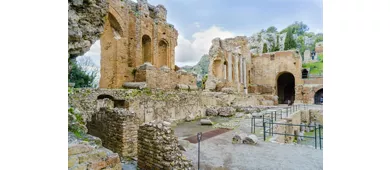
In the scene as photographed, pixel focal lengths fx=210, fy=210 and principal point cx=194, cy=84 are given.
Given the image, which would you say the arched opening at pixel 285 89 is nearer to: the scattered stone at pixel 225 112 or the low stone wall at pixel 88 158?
the scattered stone at pixel 225 112

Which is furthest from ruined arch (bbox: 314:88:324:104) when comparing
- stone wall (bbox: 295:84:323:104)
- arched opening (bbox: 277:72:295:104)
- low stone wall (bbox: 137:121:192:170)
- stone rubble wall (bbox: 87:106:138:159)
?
low stone wall (bbox: 137:121:192:170)

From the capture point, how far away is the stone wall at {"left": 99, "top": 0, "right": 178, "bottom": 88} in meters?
11.4

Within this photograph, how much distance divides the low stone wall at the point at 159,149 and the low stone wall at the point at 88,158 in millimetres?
1294

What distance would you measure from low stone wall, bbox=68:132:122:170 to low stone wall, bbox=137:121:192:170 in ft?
4.24

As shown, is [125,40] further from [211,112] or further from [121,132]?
[121,132]

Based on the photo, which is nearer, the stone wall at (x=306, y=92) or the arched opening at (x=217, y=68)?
the arched opening at (x=217, y=68)

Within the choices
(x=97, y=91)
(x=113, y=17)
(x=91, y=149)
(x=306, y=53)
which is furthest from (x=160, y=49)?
(x=306, y=53)

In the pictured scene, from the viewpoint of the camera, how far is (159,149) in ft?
13.0

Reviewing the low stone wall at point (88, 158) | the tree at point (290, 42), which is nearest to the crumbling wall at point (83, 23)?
the low stone wall at point (88, 158)

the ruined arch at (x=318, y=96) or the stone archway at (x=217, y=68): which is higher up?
the stone archway at (x=217, y=68)

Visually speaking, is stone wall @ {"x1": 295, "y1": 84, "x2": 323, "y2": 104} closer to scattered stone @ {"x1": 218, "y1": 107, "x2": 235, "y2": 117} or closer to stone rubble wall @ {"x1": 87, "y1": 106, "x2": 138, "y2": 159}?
scattered stone @ {"x1": 218, "y1": 107, "x2": 235, "y2": 117}

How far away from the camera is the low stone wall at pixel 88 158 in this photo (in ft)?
7.59

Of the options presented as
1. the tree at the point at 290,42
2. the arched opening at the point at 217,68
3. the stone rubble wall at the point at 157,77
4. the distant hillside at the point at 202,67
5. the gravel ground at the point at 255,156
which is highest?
the tree at the point at 290,42

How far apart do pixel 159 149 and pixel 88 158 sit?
67.1 inches
